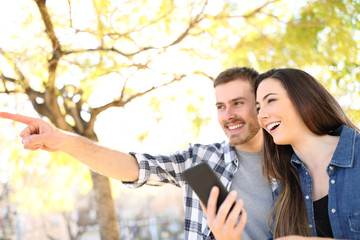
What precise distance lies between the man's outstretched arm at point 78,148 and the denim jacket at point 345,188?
1067mm

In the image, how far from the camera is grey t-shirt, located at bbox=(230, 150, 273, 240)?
238 cm

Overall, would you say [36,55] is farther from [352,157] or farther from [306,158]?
[352,157]

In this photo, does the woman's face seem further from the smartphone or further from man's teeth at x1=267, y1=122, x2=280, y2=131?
the smartphone

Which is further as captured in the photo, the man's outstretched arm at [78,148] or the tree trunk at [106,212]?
the tree trunk at [106,212]

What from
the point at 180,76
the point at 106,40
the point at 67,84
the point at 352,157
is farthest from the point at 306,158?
the point at 67,84

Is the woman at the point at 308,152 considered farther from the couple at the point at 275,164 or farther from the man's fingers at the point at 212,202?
the man's fingers at the point at 212,202

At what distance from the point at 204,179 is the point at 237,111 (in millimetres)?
1251

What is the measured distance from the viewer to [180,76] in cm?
485

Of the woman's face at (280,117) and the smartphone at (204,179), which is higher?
the woman's face at (280,117)

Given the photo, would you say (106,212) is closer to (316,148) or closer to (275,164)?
(275,164)

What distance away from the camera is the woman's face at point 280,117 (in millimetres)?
2037

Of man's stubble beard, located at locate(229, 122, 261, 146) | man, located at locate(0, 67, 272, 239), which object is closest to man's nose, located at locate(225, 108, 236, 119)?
man, located at locate(0, 67, 272, 239)

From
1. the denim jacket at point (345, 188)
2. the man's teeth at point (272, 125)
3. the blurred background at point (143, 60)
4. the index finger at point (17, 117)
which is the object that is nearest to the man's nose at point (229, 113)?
the man's teeth at point (272, 125)

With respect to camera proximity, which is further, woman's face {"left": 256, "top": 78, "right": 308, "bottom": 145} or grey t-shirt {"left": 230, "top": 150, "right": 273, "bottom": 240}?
grey t-shirt {"left": 230, "top": 150, "right": 273, "bottom": 240}
